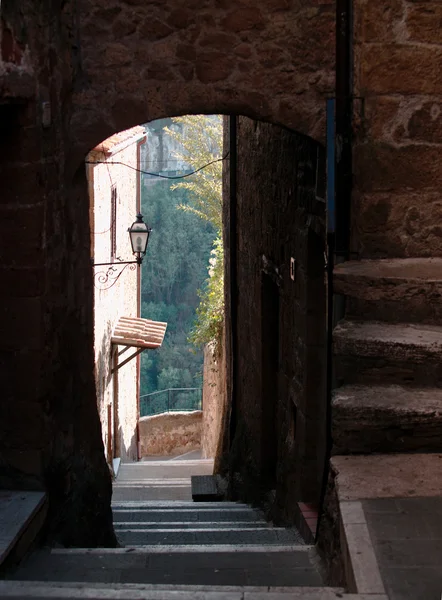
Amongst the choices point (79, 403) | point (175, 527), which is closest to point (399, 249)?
point (79, 403)

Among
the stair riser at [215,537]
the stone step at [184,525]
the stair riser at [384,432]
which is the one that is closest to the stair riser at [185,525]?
the stone step at [184,525]

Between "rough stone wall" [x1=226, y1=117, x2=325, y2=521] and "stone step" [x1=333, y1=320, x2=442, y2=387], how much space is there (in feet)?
4.74

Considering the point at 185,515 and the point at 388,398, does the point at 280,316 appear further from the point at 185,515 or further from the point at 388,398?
the point at 388,398

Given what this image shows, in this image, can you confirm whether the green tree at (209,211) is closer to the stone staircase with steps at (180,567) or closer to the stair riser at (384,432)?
the stone staircase with steps at (180,567)

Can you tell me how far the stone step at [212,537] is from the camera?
18.0ft

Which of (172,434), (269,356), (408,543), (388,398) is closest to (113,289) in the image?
(269,356)

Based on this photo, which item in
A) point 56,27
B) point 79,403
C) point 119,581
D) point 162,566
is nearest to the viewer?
point 119,581

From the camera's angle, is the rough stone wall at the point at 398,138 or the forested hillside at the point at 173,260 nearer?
the rough stone wall at the point at 398,138

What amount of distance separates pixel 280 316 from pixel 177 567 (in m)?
3.44

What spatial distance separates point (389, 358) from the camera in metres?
4.07

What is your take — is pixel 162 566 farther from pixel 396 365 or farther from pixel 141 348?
pixel 141 348

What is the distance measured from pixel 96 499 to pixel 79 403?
2.07ft

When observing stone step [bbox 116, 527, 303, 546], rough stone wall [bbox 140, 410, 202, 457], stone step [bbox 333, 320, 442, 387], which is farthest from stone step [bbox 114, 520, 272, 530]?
rough stone wall [bbox 140, 410, 202, 457]

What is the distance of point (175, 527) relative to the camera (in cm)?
630
